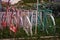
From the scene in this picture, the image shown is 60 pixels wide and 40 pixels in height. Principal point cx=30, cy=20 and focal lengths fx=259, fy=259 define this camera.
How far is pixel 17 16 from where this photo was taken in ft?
25.3

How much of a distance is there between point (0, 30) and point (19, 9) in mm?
861

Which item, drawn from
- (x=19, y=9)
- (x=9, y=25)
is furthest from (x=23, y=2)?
(x=9, y=25)

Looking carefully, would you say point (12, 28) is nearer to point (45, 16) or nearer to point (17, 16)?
point (17, 16)

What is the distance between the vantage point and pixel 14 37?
7.41 meters

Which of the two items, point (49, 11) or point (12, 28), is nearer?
point (12, 28)

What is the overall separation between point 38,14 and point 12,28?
1.02m

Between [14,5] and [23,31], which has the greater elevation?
[14,5]

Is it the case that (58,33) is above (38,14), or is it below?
below

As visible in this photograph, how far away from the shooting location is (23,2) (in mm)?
8320

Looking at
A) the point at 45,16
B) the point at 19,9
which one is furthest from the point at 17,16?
the point at 45,16

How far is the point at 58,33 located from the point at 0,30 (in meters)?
1.76

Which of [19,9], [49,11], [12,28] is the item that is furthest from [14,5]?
[49,11]

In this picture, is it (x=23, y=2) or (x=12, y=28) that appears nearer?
(x=12, y=28)

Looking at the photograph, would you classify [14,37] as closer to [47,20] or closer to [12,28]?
[12,28]
